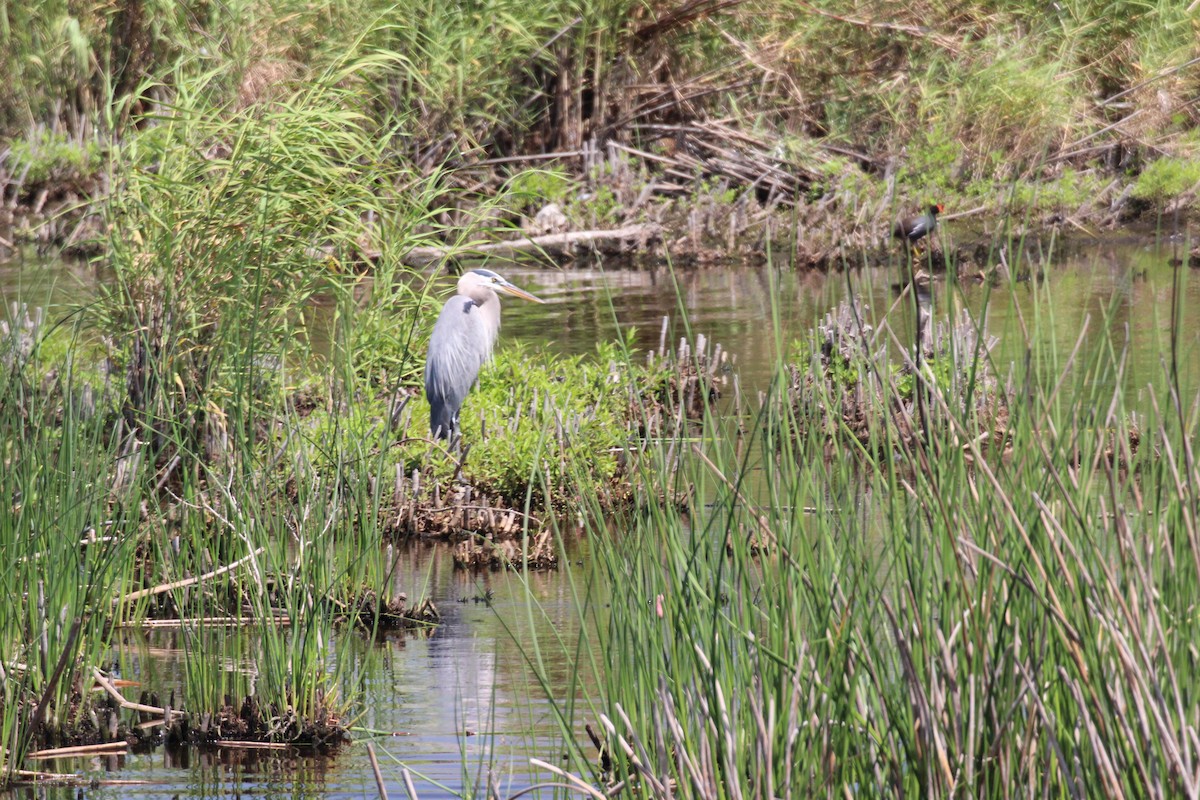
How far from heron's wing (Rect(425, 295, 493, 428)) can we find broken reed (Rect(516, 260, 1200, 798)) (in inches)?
163

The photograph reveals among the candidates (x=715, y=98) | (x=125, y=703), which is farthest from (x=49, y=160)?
(x=125, y=703)

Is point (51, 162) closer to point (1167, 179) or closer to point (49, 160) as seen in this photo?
point (49, 160)

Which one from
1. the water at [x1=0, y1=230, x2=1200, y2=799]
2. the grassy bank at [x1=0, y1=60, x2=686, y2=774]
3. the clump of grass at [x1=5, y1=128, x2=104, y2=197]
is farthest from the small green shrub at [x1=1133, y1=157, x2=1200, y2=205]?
the clump of grass at [x1=5, y1=128, x2=104, y2=197]

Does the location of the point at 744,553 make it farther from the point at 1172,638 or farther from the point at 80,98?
the point at 80,98

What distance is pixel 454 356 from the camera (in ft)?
23.0

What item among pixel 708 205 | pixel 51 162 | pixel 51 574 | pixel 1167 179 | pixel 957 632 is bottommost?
pixel 51 574

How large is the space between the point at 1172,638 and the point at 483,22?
12.5 meters

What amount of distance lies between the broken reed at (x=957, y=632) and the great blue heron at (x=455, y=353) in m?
4.13

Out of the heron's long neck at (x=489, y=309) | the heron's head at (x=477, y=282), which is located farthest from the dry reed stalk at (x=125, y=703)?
the heron's head at (x=477, y=282)

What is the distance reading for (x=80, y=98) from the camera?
16.4 m

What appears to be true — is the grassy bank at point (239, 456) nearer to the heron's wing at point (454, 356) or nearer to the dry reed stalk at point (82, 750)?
the dry reed stalk at point (82, 750)

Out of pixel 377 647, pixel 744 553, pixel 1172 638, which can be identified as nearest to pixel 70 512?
pixel 377 647

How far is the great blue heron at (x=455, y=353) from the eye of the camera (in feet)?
22.8

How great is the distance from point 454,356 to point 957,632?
4672 mm
